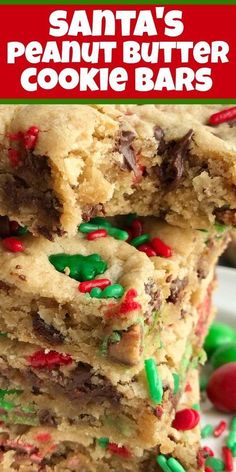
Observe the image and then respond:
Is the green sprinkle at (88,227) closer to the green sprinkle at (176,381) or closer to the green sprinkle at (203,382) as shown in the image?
the green sprinkle at (176,381)

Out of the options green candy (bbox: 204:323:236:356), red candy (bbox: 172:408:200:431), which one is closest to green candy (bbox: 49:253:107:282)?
red candy (bbox: 172:408:200:431)

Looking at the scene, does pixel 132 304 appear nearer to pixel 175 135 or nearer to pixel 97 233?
pixel 97 233

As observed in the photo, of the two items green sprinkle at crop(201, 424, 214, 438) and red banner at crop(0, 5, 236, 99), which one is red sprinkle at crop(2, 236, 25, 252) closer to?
red banner at crop(0, 5, 236, 99)

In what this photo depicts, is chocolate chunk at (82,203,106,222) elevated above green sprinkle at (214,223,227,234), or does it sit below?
above

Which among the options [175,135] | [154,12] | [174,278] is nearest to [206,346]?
[174,278]

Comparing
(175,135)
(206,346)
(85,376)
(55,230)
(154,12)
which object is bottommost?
(206,346)

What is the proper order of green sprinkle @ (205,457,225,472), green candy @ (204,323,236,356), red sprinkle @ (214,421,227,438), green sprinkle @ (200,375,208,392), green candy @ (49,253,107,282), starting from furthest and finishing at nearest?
green candy @ (204,323,236,356), green sprinkle @ (200,375,208,392), red sprinkle @ (214,421,227,438), green sprinkle @ (205,457,225,472), green candy @ (49,253,107,282)
